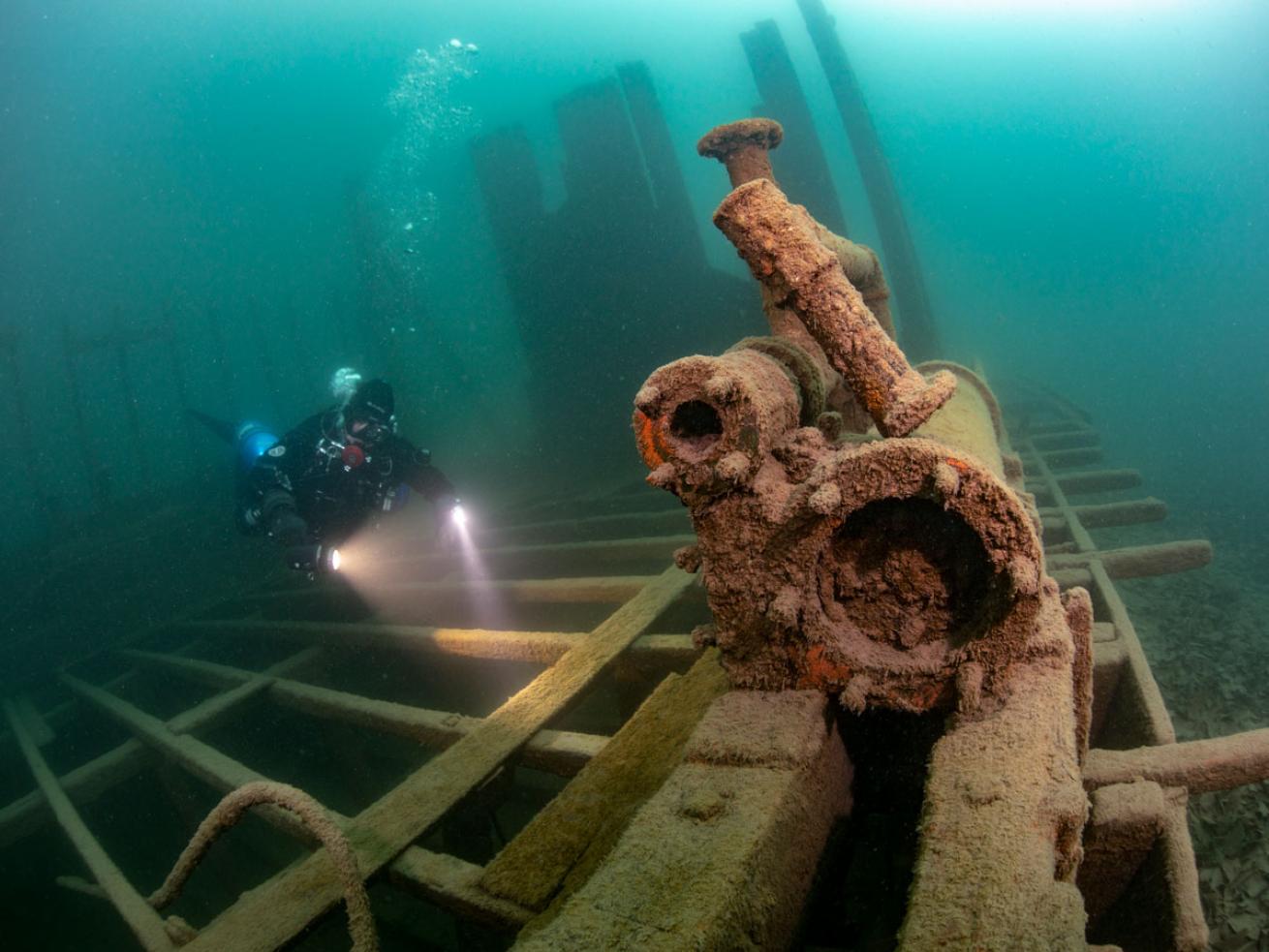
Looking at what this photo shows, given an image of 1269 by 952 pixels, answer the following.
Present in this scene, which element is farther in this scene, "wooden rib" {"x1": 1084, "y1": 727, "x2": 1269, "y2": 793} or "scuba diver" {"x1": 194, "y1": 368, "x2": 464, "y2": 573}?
"scuba diver" {"x1": 194, "y1": 368, "x2": 464, "y2": 573}

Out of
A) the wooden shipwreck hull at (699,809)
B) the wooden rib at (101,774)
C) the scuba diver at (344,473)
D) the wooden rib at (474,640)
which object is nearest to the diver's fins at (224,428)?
the scuba diver at (344,473)

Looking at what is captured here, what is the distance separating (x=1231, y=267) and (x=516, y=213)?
12808cm

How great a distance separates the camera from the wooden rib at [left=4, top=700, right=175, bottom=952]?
96.7 inches

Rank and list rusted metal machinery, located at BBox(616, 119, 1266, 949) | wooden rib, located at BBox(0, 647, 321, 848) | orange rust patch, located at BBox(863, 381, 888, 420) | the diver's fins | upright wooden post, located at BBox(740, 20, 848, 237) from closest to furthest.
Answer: rusted metal machinery, located at BBox(616, 119, 1266, 949)
orange rust patch, located at BBox(863, 381, 888, 420)
wooden rib, located at BBox(0, 647, 321, 848)
the diver's fins
upright wooden post, located at BBox(740, 20, 848, 237)

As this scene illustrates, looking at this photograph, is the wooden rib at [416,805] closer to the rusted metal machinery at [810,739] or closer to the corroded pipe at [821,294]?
the rusted metal machinery at [810,739]

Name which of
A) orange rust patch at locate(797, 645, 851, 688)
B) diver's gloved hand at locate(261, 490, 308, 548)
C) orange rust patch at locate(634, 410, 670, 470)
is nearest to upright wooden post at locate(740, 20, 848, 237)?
diver's gloved hand at locate(261, 490, 308, 548)

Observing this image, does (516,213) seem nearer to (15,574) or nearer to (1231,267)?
(15,574)

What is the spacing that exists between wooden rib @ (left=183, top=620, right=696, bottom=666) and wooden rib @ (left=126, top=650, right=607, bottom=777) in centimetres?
49

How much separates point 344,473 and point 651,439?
17.6 ft

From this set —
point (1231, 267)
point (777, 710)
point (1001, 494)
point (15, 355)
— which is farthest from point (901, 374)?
point (1231, 267)

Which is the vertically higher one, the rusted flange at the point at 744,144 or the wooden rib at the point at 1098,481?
the rusted flange at the point at 744,144

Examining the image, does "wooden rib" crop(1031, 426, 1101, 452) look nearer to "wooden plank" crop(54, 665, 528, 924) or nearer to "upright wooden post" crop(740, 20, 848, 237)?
"upright wooden post" crop(740, 20, 848, 237)

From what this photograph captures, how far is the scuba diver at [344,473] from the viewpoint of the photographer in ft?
20.8

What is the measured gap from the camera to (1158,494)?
1082 cm
